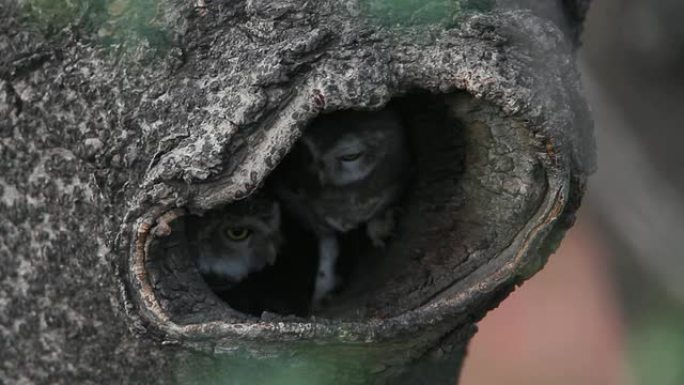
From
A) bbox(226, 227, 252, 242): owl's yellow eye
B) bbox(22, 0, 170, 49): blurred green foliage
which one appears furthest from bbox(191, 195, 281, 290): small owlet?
bbox(22, 0, 170, 49): blurred green foliage

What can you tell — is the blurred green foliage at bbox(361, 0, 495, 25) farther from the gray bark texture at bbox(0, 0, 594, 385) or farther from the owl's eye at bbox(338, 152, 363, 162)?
the owl's eye at bbox(338, 152, 363, 162)

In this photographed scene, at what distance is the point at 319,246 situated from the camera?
2.84ft

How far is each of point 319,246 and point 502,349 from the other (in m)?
1.84

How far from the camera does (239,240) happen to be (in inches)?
32.4

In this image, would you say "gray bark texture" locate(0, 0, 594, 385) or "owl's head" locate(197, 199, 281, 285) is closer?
"gray bark texture" locate(0, 0, 594, 385)

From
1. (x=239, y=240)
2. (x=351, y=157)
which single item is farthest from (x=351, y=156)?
(x=239, y=240)

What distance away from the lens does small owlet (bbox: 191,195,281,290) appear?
79 centimetres

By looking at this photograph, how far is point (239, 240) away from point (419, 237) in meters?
0.12

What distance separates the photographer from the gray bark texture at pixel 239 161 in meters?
0.68

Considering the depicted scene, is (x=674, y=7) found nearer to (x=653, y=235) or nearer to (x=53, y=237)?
(x=653, y=235)

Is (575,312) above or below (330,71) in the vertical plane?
below

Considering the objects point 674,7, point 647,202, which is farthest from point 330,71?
point 647,202

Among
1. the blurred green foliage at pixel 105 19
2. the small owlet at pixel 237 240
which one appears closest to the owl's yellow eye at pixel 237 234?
the small owlet at pixel 237 240

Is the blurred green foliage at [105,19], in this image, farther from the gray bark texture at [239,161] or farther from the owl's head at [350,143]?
the owl's head at [350,143]
